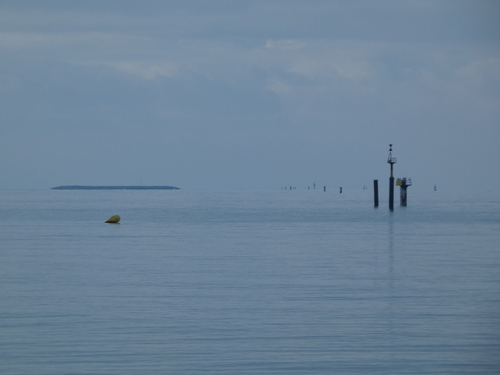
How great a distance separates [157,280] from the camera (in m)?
21.4

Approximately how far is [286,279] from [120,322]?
294 inches

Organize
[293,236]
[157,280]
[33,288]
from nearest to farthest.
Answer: [33,288], [157,280], [293,236]

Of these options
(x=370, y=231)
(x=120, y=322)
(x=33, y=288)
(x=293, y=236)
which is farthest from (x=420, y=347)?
(x=370, y=231)

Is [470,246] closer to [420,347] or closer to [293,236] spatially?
[293,236]

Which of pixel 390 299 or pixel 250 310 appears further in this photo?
pixel 390 299

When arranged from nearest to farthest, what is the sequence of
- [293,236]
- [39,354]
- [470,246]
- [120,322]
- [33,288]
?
[39,354], [120,322], [33,288], [470,246], [293,236]

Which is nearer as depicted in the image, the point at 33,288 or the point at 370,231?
the point at 33,288

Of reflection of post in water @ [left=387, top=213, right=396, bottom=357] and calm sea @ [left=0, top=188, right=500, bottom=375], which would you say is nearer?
calm sea @ [left=0, top=188, right=500, bottom=375]

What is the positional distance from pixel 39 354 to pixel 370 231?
34.1 metres

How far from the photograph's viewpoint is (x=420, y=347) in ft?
42.4

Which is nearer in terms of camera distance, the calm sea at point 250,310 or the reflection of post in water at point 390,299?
the calm sea at point 250,310

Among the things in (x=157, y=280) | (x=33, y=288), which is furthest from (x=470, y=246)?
(x=33, y=288)

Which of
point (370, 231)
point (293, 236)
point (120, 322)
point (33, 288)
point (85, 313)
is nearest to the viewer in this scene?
point (120, 322)

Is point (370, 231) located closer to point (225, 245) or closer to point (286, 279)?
point (225, 245)
